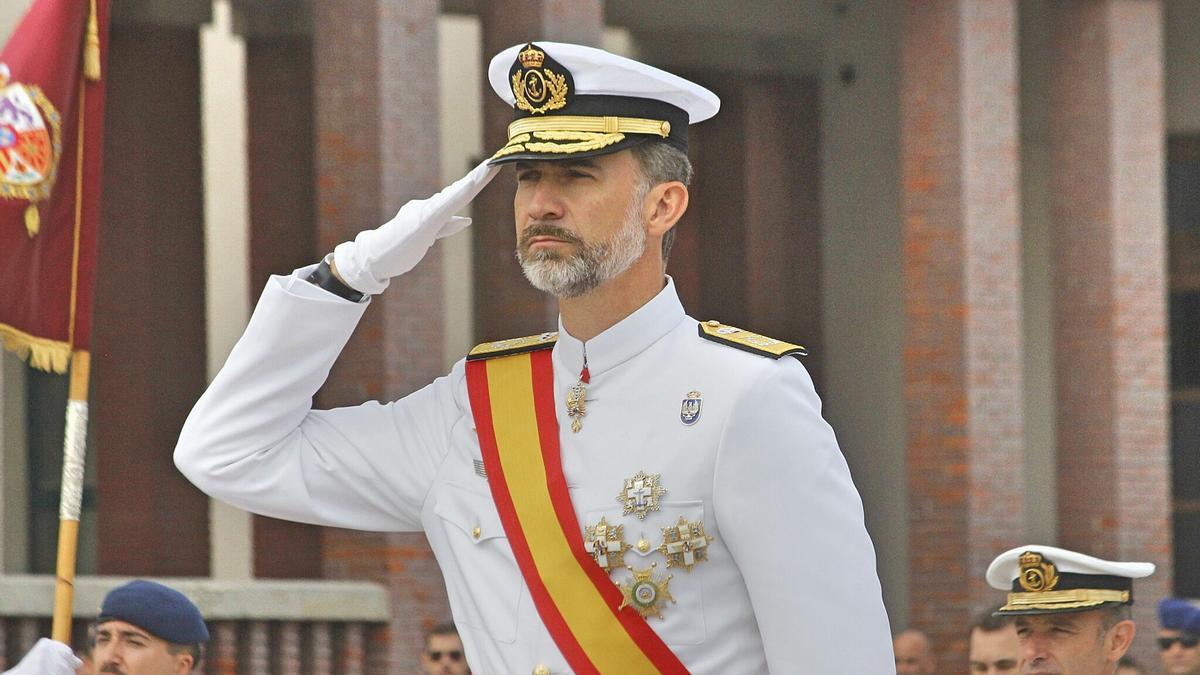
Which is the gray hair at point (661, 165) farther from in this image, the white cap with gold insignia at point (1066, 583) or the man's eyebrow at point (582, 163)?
the white cap with gold insignia at point (1066, 583)

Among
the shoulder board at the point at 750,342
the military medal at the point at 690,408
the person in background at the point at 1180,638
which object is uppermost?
the shoulder board at the point at 750,342

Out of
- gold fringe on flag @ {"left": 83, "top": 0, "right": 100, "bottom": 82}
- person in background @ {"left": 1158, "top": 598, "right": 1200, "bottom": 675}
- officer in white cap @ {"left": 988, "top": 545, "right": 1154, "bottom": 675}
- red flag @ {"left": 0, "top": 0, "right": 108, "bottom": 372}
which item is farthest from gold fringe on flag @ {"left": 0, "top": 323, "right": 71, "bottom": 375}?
person in background @ {"left": 1158, "top": 598, "right": 1200, "bottom": 675}

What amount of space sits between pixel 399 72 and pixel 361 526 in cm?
669

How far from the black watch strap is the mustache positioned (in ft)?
1.12

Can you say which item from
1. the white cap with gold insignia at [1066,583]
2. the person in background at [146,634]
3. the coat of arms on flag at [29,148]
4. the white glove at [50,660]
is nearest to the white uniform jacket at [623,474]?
the white glove at [50,660]

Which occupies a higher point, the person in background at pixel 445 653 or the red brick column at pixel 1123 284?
the red brick column at pixel 1123 284

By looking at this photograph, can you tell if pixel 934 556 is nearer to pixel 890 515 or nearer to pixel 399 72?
pixel 890 515

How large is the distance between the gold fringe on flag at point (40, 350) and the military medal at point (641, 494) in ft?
6.05

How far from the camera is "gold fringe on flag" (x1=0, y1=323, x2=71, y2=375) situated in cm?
453

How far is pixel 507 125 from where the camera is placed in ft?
33.9

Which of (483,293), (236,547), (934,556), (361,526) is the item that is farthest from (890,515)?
(361,526)

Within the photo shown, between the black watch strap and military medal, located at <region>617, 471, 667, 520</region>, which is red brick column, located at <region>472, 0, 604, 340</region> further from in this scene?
military medal, located at <region>617, 471, 667, 520</region>

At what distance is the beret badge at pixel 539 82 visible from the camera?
3.20 meters

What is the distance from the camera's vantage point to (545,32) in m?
10.2
